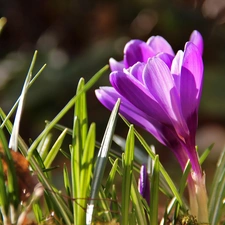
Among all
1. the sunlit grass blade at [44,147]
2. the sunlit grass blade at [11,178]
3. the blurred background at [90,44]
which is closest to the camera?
the sunlit grass blade at [11,178]

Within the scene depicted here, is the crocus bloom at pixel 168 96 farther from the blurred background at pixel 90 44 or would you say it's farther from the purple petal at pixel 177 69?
the blurred background at pixel 90 44

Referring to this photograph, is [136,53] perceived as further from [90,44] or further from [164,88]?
[90,44]

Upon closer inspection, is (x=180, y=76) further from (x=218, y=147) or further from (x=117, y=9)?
(x=117, y=9)

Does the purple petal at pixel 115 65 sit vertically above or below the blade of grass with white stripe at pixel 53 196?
above

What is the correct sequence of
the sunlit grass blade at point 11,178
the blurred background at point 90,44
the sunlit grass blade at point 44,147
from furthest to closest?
the blurred background at point 90,44, the sunlit grass blade at point 44,147, the sunlit grass blade at point 11,178

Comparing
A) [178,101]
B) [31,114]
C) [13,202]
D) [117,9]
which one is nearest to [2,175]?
[13,202]

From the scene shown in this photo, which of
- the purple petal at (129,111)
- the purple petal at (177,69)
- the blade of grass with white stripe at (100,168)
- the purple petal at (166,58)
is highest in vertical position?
the purple petal at (166,58)

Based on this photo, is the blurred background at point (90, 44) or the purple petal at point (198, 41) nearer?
the purple petal at point (198, 41)

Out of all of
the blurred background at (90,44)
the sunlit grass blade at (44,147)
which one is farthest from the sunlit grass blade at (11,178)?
the blurred background at (90,44)
